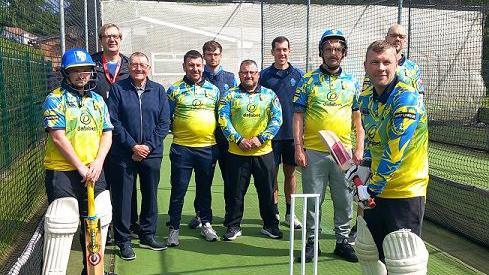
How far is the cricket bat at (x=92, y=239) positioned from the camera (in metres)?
3.33

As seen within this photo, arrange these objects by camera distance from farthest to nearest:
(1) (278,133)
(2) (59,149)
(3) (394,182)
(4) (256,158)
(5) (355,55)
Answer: (5) (355,55) < (1) (278,133) < (4) (256,158) < (2) (59,149) < (3) (394,182)

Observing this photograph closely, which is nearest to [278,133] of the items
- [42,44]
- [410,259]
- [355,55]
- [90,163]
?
[90,163]

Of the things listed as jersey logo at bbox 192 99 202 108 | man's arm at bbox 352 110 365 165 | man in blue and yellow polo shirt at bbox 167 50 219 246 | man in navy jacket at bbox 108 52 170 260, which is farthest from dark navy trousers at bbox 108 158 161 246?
man's arm at bbox 352 110 365 165

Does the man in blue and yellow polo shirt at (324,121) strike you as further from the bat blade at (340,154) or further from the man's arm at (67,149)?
the man's arm at (67,149)

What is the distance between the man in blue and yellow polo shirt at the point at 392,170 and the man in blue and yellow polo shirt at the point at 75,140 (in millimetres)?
1752

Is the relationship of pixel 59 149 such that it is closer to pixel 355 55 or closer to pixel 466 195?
pixel 466 195

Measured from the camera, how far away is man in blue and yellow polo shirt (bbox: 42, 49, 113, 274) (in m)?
3.42

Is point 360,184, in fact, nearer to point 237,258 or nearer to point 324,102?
point 324,102

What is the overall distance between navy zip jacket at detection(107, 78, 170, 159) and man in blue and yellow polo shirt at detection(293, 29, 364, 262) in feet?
3.76

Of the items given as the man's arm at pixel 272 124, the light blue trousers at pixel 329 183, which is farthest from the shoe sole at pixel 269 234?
the man's arm at pixel 272 124

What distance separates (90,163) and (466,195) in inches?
168

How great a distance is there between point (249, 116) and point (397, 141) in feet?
6.85

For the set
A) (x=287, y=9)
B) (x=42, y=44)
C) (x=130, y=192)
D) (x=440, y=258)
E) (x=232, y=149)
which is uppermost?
(x=287, y=9)

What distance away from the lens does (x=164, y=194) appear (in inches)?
263
